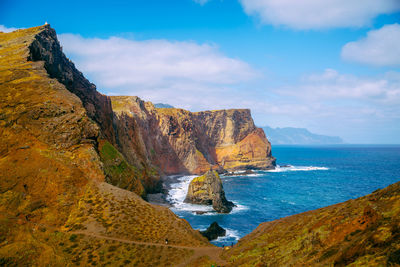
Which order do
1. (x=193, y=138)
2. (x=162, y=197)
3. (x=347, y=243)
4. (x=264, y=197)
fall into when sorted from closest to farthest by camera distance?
(x=347, y=243), (x=162, y=197), (x=264, y=197), (x=193, y=138)

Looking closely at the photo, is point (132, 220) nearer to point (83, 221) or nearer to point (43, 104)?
point (83, 221)

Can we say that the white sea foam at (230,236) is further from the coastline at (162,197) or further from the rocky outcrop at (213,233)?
the coastline at (162,197)

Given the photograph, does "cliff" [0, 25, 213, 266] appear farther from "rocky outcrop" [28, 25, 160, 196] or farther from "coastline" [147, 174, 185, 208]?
"coastline" [147, 174, 185, 208]

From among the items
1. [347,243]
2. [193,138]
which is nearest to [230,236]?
[347,243]

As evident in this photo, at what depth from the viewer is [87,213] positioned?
99.6 feet

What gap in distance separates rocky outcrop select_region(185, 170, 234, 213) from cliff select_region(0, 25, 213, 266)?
39129 millimetres

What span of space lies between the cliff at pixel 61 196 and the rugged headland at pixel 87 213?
0.12 meters

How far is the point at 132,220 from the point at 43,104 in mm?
24798

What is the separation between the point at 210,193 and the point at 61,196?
55653 mm

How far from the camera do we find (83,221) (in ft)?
95.3

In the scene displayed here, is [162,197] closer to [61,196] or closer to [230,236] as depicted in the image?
[230,236]

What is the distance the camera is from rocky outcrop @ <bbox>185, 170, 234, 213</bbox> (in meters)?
75.6

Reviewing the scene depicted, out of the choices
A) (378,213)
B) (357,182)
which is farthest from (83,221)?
(357,182)

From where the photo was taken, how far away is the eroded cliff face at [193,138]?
112812 mm
